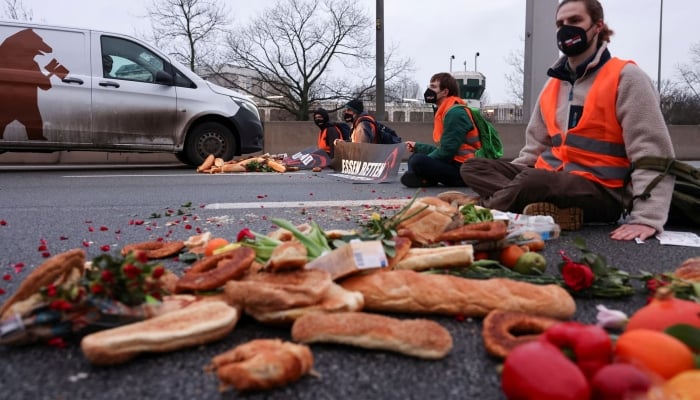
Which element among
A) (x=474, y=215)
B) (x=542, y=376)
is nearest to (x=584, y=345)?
(x=542, y=376)

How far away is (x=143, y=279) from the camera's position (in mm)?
1644

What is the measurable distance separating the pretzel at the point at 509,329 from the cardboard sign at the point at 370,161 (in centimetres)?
637

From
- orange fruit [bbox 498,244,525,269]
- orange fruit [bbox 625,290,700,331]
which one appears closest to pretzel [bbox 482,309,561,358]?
orange fruit [bbox 625,290,700,331]

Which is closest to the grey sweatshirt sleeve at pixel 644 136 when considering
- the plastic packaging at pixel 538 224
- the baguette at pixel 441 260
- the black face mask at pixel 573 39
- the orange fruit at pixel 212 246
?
the black face mask at pixel 573 39

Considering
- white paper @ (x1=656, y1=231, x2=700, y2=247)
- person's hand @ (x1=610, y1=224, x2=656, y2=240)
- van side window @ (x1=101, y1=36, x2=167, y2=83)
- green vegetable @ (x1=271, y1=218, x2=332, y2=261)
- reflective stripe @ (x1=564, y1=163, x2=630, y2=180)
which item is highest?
van side window @ (x1=101, y1=36, x2=167, y2=83)

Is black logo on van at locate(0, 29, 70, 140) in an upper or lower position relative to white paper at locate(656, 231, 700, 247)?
upper

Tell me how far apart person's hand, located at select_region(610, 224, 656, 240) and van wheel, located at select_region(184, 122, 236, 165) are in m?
8.11

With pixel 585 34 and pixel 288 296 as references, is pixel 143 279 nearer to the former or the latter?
pixel 288 296

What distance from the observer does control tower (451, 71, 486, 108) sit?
57.9ft

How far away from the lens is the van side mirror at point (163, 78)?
31.4 feet

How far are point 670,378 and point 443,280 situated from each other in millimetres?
835

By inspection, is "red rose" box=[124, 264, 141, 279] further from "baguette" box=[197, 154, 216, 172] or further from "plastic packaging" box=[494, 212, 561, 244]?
"baguette" box=[197, 154, 216, 172]

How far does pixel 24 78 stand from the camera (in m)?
8.59

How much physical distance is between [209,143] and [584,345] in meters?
9.65
